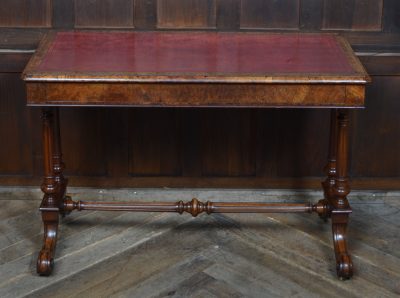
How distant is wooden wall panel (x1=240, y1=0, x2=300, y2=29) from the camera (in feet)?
12.0

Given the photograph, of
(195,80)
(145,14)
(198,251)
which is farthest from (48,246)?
(145,14)

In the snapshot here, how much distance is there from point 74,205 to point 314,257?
47.5 inches

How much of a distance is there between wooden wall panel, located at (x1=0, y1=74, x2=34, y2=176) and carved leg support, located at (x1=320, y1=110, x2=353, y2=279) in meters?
1.72

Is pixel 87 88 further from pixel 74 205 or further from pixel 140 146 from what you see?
pixel 140 146

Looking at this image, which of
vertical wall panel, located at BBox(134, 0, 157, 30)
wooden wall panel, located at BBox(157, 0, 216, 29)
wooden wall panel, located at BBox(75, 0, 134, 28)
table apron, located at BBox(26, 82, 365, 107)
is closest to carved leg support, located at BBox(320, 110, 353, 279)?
table apron, located at BBox(26, 82, 365, 107)

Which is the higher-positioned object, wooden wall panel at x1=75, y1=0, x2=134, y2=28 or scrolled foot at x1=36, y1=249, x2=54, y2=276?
wooden wall panel at x1=75, y1=0, x2=134, y2=28

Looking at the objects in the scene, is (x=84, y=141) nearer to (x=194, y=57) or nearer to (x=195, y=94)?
(x=194, y=57)

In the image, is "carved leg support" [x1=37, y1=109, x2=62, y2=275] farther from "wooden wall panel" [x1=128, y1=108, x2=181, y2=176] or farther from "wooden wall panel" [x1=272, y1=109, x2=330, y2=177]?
"wooden wall panel" [x1=272, y1=109, x2=330, y2=177]

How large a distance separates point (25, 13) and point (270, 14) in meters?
1.32

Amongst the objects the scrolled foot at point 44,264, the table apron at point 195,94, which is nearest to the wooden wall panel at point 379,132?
the table apron at point 195,94

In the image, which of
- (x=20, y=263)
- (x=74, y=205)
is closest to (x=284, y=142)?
(x=74, y=205)

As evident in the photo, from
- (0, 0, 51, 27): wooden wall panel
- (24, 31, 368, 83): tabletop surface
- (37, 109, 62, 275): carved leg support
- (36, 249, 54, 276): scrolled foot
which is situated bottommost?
(36, 249, 54, 276): scrolled foot

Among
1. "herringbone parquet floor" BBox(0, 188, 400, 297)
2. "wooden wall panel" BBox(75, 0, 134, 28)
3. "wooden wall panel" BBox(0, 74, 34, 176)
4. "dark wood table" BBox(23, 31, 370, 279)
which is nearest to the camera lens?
"dark wood table" BBox(23, 31, 370, 279)

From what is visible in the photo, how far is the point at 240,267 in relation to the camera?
10.4 ft
